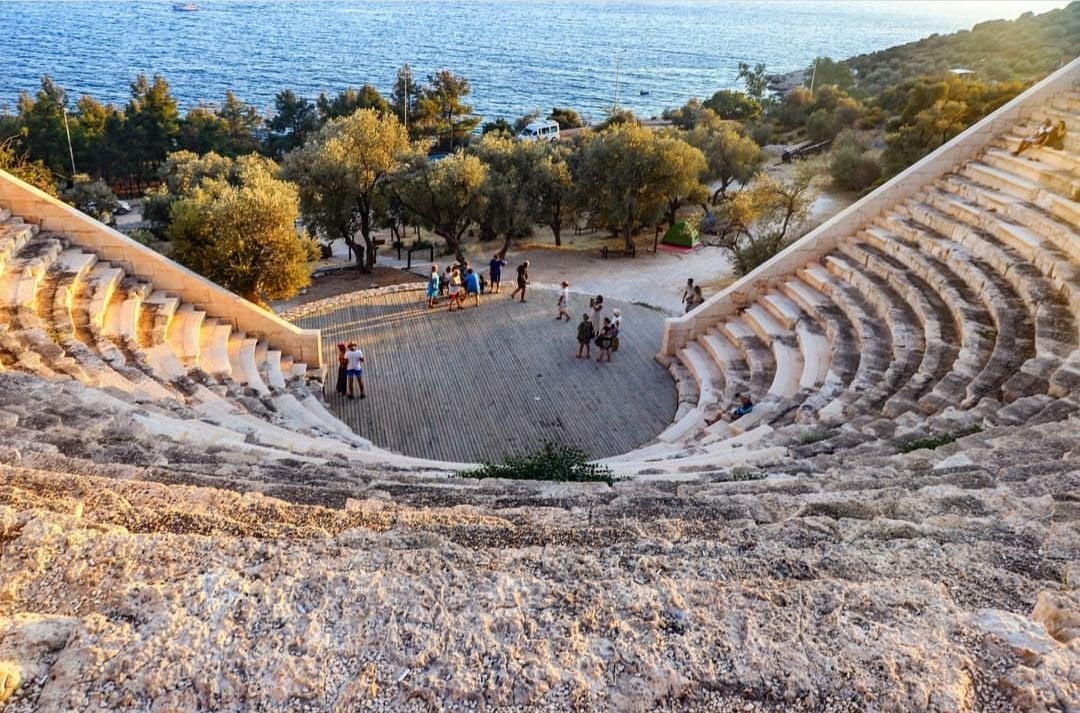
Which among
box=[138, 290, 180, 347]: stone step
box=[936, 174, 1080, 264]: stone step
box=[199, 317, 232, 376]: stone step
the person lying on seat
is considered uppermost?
the person lying on seat

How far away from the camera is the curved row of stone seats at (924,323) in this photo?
870 cm

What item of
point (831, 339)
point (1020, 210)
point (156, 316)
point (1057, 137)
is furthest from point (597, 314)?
point (1057, 137)

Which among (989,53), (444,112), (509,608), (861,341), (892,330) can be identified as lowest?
(444,112)

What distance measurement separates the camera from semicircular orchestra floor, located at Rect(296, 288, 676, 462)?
39.2ft

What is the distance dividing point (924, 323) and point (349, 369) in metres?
9.37

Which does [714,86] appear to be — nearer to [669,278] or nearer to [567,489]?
[669,278]

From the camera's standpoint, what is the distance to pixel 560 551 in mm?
3918

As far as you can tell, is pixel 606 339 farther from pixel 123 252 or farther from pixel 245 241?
pixel 123 252

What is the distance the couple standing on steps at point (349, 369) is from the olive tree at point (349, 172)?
12157mm

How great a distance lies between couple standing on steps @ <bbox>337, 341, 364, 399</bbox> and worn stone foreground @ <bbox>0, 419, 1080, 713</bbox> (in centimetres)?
793

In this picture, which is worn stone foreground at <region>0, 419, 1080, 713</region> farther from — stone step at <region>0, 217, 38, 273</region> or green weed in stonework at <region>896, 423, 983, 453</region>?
stone step at <region>0, 217, 38, 273</region>

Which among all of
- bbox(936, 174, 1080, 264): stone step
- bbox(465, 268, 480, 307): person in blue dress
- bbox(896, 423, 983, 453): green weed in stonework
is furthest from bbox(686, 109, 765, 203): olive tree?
bbox(896, 423, 983, 453): green weed in stonework

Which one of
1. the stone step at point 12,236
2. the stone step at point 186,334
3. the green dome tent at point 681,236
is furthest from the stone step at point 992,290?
the stone step at point 12,236

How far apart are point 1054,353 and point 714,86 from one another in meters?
124
